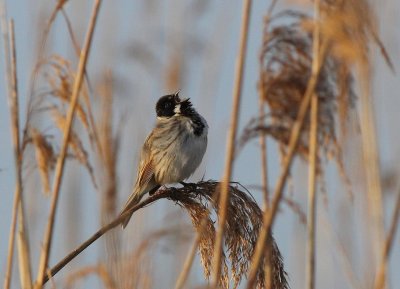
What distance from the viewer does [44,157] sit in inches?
102

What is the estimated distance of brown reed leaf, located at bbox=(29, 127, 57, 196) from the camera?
259 centimetres

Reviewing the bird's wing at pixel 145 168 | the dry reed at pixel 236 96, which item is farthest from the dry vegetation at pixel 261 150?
the bird's wing at pixel 145 168

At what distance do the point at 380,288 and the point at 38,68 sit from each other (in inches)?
53.5

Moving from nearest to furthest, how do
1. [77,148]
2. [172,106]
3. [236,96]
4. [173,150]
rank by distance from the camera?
1. [236,96]
2. [77,148]
3. [173,150]
4. [172,106]

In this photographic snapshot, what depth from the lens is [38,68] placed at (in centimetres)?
241

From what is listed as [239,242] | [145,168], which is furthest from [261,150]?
[145,168]

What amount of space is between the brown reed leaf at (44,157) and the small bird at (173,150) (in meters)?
1.44

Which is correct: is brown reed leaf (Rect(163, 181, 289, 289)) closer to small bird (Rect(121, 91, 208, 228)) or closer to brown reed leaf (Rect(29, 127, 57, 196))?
brown reed leaf (Rect(29, 127, 57, 196))

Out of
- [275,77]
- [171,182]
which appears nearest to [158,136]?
[171,182]

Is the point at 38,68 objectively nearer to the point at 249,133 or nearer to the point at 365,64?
the point at 249,133

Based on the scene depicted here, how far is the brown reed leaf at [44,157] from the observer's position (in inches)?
102

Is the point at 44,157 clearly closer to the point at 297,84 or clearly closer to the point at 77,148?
the point at 77,148

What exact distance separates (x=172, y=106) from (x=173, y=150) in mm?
430

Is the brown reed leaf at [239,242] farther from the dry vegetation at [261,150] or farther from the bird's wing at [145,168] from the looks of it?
the bird's wing at [145,168]
